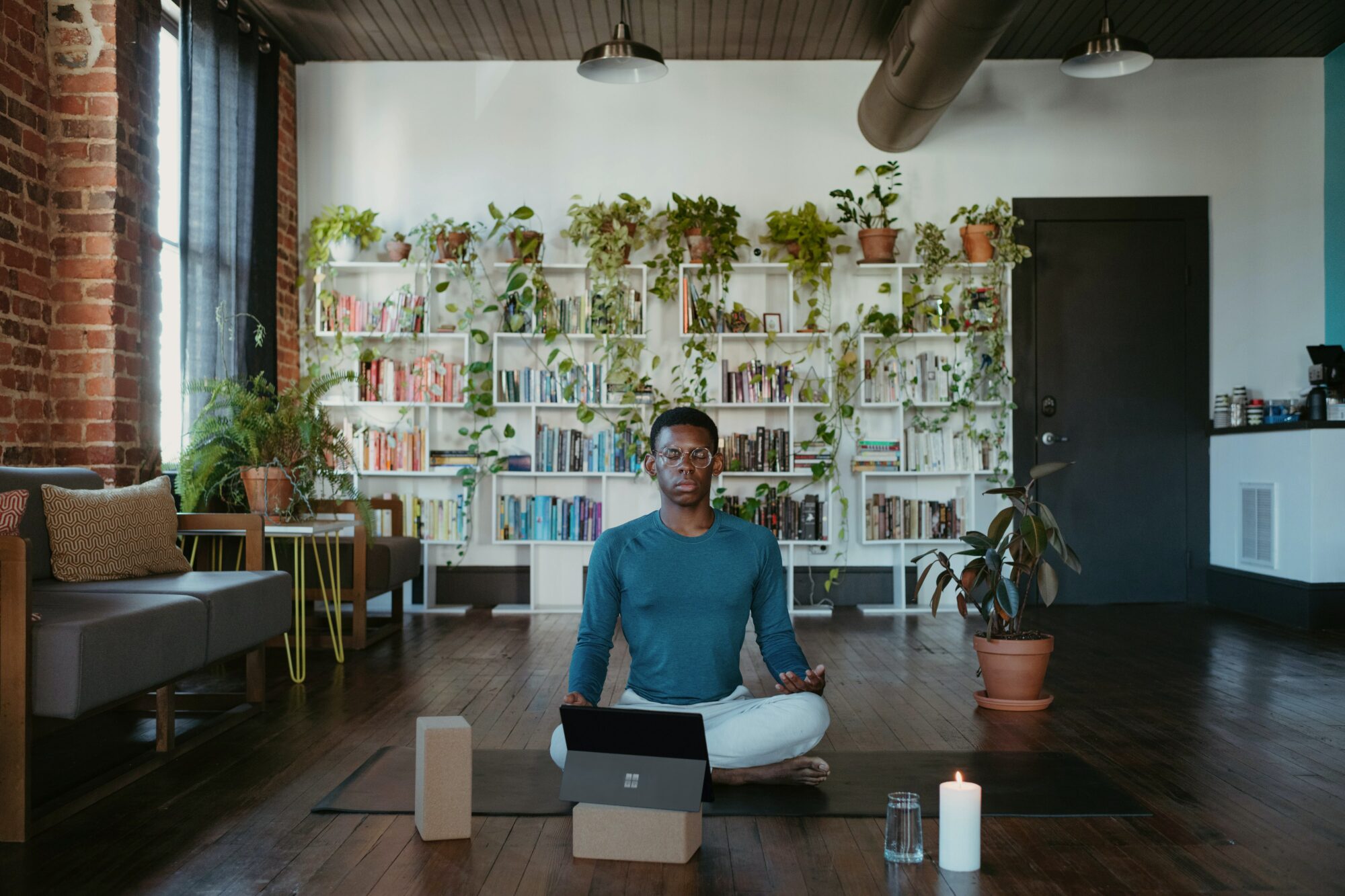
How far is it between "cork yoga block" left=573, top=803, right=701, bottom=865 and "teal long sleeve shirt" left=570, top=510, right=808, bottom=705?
424 mm

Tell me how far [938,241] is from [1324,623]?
9.61 feet

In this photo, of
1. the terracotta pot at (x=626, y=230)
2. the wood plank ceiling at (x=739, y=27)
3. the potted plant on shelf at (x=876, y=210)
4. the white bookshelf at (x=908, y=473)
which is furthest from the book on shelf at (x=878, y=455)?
the wood plank ceiling at (x=739, y=27)

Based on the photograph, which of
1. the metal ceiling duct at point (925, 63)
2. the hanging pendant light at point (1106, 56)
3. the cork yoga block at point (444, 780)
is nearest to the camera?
the cork yoga block at point (444, 780)

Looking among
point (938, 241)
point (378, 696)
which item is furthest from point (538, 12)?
point (378, 696)

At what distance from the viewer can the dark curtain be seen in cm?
552

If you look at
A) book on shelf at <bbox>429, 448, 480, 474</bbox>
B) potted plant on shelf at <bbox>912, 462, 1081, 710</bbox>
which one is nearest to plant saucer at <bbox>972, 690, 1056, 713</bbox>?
potted plant on shelf at <bbox>912, 462, 1081, 710</bbox>

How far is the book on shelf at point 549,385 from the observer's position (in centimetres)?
684

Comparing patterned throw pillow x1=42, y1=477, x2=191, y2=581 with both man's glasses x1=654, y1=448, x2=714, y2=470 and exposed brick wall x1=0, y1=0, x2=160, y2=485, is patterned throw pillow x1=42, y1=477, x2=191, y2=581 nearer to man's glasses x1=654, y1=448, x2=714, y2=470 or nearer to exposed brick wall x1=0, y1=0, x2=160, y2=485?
exposed brick wall x1=0, y1=0, x2=160, y2=485

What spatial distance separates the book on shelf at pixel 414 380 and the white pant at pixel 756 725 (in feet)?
13.8

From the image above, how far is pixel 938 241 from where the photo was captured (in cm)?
670

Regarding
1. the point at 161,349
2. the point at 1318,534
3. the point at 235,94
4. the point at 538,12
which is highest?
the point at 538,12

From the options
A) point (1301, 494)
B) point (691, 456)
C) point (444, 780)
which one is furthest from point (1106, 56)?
point (444, 780)

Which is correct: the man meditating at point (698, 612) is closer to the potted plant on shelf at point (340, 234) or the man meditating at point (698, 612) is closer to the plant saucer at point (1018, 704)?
the plant saucer at point (1018, 704)

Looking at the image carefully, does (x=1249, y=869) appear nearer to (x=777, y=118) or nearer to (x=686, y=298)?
(x=686, y=298)
